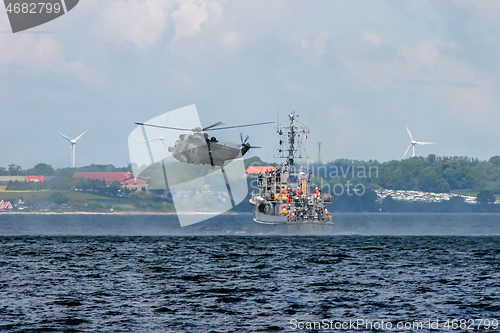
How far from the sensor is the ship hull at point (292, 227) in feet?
395

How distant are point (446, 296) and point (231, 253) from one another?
130ft

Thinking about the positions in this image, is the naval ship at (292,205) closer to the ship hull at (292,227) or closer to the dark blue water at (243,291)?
the ship hull at (292,227)

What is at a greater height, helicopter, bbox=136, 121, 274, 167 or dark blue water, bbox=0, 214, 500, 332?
helicopter, bbox=136, 121, 274, 167

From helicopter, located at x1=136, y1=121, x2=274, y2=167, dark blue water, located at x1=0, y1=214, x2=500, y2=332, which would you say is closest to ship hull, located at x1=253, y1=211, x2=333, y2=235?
dark blue water, located at x1=0, y1=214, x2=500, y2=332

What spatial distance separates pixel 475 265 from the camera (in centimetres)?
6338

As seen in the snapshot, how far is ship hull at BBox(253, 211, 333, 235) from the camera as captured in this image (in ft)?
395

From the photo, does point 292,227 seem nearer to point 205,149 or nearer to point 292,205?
point 292,205

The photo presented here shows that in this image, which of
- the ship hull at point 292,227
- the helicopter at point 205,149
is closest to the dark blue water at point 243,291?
the helicopter at point 205,149

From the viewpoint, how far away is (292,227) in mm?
120750

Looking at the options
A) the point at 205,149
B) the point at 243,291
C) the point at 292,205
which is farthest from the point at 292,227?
the point at 243,291

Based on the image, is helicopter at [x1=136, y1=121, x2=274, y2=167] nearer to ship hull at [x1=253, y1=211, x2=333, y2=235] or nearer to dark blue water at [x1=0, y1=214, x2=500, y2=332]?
dark blue water at [x1=0, y1=214, x2=500, y2=332]

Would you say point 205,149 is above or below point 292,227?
above

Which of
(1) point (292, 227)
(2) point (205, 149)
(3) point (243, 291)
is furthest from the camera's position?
(1) point (292, 227)

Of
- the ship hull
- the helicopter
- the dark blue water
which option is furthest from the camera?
the ship hull
